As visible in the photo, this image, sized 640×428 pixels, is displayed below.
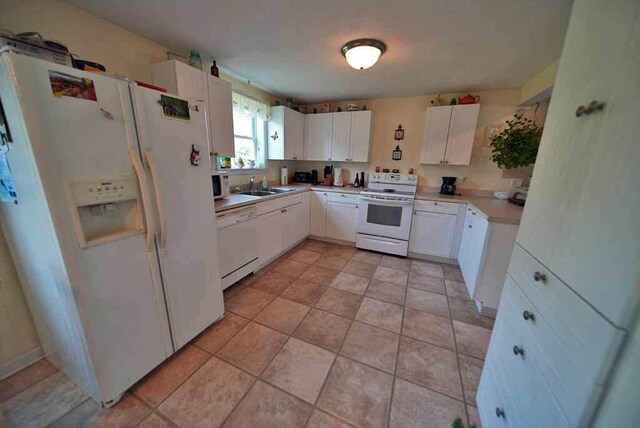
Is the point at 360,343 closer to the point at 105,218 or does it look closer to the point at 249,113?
the point at 105,218

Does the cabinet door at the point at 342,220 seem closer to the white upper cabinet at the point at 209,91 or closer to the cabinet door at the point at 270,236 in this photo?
the cabinet door at the point at 270,236

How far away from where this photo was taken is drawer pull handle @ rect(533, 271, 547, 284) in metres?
0.89

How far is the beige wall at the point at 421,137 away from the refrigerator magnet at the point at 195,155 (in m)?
2.90

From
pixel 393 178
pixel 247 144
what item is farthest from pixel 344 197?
pixel 247 144

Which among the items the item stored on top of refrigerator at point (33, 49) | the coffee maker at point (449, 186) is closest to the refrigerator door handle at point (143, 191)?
the item stored on top of refrigerator at point (33, 49)

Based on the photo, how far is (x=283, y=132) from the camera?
3.52 m

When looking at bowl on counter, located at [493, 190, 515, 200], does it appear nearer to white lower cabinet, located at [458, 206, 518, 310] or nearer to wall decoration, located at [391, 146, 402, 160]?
white lower cabinet, located at [458, 206, 518, 310]

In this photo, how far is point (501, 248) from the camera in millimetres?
2049

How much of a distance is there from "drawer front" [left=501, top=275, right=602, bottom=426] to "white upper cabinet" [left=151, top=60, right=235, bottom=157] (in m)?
2.32

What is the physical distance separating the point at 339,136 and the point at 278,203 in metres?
1.63

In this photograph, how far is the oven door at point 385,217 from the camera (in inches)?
127

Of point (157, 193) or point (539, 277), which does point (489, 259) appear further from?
point (157, 193)

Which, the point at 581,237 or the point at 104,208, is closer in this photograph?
the point at 581,237

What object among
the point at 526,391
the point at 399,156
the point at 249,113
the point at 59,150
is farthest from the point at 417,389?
the point at 249,113
